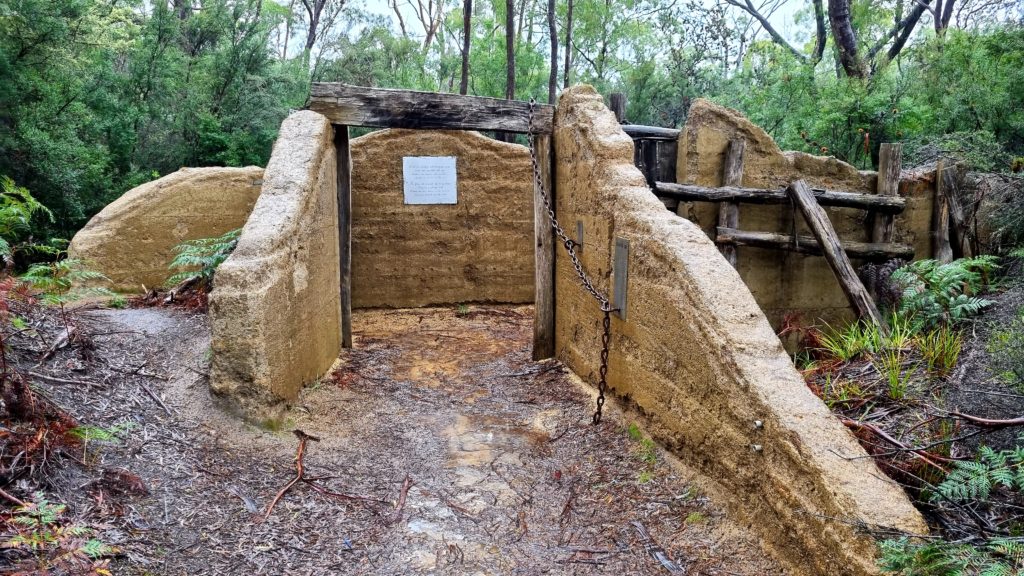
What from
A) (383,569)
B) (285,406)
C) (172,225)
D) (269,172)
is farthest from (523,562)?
(172,225)

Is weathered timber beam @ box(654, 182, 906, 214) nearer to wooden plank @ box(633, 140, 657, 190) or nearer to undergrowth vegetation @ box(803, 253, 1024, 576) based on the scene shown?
wooden plank @ box(633, 140, 657, 190)

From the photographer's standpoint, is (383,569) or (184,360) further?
(184,360)

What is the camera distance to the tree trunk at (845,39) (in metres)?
12.7

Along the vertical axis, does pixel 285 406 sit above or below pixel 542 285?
below

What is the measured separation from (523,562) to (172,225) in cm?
635

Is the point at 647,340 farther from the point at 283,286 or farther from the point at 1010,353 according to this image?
the point at 283,286

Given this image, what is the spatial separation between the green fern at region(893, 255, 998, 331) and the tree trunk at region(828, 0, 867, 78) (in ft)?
25.6

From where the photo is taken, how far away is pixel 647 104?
19312mm

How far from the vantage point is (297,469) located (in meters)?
4.30

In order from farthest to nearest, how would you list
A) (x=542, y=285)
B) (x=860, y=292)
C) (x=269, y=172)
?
(x=542, y=285)
(x=860, y=292)
(x=269, y=172)

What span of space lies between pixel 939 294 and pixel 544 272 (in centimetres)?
341

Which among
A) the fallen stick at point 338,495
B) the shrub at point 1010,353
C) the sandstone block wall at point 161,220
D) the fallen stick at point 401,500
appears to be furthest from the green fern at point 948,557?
the sandstone block wall at point 161,220

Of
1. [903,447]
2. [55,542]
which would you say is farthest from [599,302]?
[55,542]

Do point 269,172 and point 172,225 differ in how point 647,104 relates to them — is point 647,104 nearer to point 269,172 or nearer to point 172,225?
point 172,225
